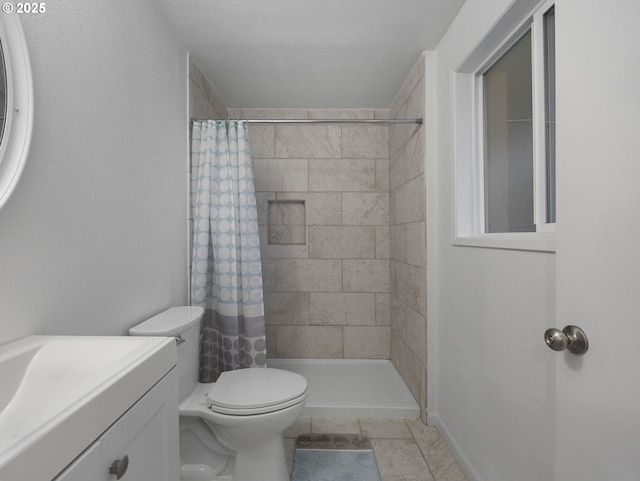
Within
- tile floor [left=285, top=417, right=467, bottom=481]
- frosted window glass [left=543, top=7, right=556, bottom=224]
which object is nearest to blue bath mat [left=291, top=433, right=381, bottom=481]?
tile floor [left=285, top=417, right=467, bottom=481]

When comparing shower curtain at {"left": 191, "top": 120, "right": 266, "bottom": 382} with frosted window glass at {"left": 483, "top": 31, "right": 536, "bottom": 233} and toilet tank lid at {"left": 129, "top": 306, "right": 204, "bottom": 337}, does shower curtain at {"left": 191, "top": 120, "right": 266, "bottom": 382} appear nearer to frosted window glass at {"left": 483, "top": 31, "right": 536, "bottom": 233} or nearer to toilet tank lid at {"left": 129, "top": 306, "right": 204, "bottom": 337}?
toilet tank lid at {"left": 129, "top": 306, "right": 204, "bottom": 337}

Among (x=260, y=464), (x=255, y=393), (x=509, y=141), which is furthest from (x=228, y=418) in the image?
(x=509, y=141)

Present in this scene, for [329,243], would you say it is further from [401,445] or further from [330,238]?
[401,445]

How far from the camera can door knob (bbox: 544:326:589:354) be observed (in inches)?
29.2

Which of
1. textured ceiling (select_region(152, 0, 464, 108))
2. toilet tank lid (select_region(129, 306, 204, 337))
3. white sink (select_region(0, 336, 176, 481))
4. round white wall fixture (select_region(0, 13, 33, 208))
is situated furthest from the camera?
textured ceiling (select_region(152, 0, 464, 108))

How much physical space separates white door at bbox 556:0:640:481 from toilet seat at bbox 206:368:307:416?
99cm

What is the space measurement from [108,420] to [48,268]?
61 cm

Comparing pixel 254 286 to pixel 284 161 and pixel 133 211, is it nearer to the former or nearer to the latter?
pixel 133 211

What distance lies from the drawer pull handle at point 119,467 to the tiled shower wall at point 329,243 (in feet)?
7.60

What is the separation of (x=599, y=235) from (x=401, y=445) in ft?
5.47

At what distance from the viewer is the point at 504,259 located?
131 centimetres

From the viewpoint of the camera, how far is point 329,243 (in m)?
3.00

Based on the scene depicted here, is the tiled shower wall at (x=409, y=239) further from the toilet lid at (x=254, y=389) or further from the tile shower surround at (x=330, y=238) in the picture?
the toilet lid at (x=254, y=389)

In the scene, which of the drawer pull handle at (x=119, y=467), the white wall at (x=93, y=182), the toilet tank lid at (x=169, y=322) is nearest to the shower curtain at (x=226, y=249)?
the white wall at (x=93, y=182)
